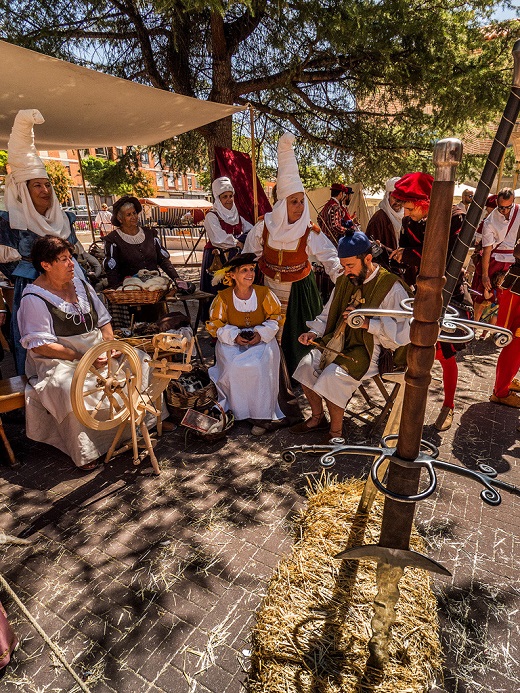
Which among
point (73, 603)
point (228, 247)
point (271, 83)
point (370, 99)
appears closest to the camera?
point (73, 603)

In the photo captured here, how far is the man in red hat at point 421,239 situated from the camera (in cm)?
350

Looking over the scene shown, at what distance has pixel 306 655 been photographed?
1817mm

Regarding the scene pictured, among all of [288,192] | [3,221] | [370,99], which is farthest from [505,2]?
[3,221]

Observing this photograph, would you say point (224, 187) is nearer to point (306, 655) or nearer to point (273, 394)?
point (273, 394)

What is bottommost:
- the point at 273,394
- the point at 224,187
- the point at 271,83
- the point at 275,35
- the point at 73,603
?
the point at 73,603

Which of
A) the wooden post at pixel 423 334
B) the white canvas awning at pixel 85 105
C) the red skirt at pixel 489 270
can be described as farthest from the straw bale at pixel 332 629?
the red skirt at pixel 489 270

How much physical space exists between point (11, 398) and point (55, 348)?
50 cm

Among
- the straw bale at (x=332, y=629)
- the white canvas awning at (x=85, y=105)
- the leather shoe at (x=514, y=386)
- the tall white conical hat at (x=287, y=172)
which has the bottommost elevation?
Answer: the straw bale at (x=332, y=629)

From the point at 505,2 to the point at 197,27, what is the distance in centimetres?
493

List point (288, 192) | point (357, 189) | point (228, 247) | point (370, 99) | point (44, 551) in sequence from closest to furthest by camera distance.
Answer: point (44, 551) → point (288, 192) → point (228, 247) → point (370, 99) → point (357, 189)

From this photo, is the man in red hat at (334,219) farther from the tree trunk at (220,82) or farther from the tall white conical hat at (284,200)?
the tall white conical hat at (284,200)

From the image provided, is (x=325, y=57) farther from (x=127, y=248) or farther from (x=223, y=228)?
(x=127, y=248)

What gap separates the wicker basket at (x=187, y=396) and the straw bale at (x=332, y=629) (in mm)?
1723

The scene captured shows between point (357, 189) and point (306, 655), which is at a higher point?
point (357, 189)
